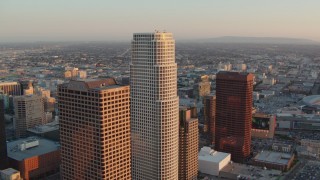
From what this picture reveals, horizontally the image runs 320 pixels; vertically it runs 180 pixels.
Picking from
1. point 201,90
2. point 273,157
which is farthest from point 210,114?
point 201,90

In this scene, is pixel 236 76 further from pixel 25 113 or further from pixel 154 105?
pixel 25 113

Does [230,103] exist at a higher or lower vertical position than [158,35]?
lower

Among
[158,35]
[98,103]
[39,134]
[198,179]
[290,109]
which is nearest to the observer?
[98,103]

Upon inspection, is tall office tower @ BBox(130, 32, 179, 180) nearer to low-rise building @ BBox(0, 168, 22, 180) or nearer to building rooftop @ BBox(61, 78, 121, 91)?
building rooftop @ BBox(61, 78, 121, 91)

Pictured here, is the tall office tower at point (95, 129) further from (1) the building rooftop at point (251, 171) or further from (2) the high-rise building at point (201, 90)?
(2) the high-rise building at point (201, 90)

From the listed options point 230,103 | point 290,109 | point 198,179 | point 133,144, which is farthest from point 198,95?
point 133,144

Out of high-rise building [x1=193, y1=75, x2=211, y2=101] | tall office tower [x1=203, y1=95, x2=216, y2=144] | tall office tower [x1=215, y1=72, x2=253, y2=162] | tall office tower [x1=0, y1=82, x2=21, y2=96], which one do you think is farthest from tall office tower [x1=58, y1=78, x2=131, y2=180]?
high-rise building [x1=193, y1=75, x2=211, y2=101]

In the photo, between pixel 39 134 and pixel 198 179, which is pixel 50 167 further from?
pixel 198 179
